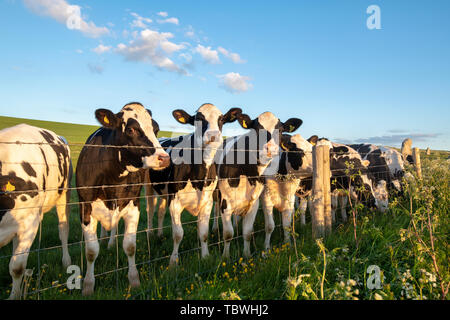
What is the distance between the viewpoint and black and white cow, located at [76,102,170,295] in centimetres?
356

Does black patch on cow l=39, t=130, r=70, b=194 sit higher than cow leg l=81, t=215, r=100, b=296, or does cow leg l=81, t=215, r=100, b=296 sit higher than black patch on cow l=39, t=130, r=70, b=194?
black patch on cow l=39, t=130, r=70, b=194

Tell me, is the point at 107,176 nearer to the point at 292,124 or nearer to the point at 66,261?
the point at 66,261

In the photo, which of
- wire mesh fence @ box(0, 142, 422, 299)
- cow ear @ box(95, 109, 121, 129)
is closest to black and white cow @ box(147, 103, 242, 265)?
wire mesh fence @ box(0, 142, 422, 299)

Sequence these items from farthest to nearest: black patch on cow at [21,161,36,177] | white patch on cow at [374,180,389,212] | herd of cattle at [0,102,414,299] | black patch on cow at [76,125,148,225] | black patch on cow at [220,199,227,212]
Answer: white patch on cow at [374,180,389,212], black patch on cow at [220,199,227,212], black patch on cow at [76,125,148,225], black patch on cow at [21,161,36,177], herd of cattle at [0,102,414,299]

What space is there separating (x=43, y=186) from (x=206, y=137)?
2320mm

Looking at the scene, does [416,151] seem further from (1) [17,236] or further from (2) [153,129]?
(1) [17,236]

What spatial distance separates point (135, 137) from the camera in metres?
3.63

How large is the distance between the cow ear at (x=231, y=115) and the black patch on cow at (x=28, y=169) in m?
2.97

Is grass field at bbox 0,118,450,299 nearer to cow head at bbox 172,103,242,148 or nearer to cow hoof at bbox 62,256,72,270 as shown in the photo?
cow hoof at bbox 62,256,72,270

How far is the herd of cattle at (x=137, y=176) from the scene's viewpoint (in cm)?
327

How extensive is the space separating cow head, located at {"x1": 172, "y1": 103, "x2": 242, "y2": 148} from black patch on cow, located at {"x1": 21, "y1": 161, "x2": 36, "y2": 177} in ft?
7.37

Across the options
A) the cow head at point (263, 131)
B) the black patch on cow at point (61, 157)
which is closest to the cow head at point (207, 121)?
the cow head at point (263, 131)

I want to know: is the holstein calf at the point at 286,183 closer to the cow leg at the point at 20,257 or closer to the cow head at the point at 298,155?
the cow head at the point at 298,155
